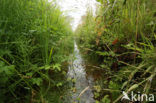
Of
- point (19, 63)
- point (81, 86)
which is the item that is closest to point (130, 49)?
point (81, 86)

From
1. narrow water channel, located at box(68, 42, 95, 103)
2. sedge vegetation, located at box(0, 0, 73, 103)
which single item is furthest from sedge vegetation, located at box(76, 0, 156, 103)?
sedge vegetation, located at box(0, 0, 73, 103)

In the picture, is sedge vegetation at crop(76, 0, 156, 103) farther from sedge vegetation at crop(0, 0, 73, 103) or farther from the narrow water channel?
sedge vegetation at crop(0, 0, 73, 103)

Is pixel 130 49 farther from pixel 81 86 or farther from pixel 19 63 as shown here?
pixel 19 63

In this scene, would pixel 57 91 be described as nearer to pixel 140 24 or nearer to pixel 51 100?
pixel 51 100

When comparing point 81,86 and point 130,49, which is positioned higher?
point 130,49

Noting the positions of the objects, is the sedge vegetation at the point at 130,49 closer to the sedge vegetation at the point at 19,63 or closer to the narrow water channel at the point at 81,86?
the narrow water channel at the point at 81,86

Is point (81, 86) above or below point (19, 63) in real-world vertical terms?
below

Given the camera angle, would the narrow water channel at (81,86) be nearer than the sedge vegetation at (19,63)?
No

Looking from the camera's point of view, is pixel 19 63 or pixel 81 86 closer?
pixel 19 63

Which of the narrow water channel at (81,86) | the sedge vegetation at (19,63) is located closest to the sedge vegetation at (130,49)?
the narrow water channel at (81,86)

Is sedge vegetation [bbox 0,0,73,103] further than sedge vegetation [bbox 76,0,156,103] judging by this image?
No

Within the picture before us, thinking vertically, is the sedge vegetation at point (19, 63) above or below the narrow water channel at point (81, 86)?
above

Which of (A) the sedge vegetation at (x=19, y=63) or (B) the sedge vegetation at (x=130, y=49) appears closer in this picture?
(A) the sedge vegetation at (x=19, y=63)

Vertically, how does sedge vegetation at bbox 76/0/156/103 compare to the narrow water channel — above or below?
above
